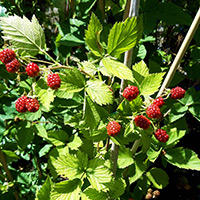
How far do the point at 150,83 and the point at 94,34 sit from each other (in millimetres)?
246

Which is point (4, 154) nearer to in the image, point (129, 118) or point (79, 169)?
point (79, 169)

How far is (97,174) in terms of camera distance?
27.7 inches

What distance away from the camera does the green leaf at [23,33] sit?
0.59 meters

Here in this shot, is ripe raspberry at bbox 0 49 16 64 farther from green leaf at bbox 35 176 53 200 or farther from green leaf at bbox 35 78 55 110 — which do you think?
green leaf at bbox 35 176 53 200

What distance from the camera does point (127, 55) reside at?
0.67 m

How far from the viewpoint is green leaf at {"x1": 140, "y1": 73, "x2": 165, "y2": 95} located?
0.69m

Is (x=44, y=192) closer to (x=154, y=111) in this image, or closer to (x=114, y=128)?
(x=114, y=128)

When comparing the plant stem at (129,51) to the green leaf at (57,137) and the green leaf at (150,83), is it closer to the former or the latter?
the green leaf at (150,83)

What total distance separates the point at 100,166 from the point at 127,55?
37 centimetres

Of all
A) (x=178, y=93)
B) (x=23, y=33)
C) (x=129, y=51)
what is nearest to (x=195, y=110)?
(x=178, y=93)

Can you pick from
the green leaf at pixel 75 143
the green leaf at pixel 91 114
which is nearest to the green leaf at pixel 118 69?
the green leaf at pixel 91 114

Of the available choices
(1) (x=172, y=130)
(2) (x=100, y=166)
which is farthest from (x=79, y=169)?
(1) (x=172, y=130)

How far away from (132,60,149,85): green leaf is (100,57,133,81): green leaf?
0.56ft

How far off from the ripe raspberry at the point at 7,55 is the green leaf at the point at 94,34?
0.64 ft
